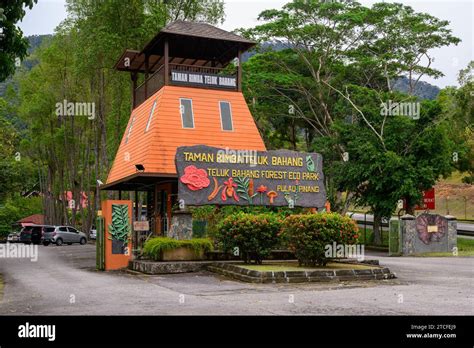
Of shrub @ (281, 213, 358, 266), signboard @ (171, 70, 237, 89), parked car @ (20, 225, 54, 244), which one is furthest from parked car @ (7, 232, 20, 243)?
shrub @ (281, 213, 358, 266)

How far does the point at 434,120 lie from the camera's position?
33438mm

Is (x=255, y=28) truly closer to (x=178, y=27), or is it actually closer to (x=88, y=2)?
(x=88, y=2)

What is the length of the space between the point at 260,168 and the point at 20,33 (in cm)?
956

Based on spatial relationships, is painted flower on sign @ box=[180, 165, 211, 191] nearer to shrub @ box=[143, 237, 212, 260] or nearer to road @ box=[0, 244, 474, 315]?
shrub @ box=[143, 237, 212, 260]

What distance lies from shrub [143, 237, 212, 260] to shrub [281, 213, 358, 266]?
132 inches

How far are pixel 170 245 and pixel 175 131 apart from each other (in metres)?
6.78

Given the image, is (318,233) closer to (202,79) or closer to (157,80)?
(202,79)

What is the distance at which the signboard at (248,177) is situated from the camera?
17.5 meters

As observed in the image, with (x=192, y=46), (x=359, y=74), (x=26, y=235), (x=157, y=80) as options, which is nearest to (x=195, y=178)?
(x=157, y=80)

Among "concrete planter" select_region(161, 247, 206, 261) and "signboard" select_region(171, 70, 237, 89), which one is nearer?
"concrete planter" select_region(161, 247, 206, 261)

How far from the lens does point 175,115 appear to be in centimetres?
2311

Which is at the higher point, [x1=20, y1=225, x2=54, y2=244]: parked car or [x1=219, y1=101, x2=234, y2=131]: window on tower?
[x1=219, y1=101, x2=234, y2=131]: window on tower

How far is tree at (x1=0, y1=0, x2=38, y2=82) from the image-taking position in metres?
9.96

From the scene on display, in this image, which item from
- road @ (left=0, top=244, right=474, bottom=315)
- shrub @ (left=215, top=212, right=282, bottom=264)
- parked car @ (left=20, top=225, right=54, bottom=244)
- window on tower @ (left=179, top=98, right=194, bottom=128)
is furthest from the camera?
parked car @ (left=20, top=225, right=54, bottom=244)
